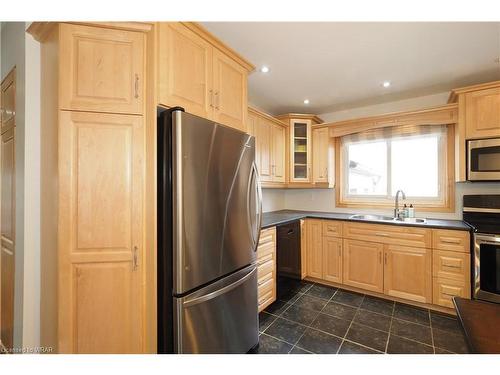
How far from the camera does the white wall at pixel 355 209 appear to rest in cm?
268

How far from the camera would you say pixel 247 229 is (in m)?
1.68

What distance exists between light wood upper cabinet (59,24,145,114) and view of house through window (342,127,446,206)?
9.79 ft

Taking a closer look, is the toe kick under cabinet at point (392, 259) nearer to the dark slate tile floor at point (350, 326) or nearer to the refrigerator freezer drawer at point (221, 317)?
the dark slate tile floor at point (350, 326)

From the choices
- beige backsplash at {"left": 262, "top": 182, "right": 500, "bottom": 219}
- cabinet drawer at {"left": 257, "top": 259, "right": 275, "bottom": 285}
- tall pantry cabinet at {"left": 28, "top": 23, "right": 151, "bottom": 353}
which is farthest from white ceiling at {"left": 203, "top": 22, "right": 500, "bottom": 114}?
cabinet drawer at {"left": 257, "top": 259, "right": 275, "bottom": 285}

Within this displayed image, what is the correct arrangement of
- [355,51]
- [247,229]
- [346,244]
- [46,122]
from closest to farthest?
[46,122]
[247,229]
[355,51]
[346,244]

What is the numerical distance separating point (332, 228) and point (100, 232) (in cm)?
253

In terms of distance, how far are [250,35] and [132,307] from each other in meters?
2.06

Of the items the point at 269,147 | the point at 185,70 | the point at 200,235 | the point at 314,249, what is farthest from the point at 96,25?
the point at 314,249

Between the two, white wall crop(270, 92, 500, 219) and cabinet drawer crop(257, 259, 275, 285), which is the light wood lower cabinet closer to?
cabinet drawer crop(257, 259, 275, 285)

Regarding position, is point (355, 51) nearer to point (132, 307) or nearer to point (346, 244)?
point (346, 244)

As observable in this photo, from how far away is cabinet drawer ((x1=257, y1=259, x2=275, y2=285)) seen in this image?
218 cm

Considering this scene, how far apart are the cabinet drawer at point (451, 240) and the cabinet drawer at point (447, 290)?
0.32 m

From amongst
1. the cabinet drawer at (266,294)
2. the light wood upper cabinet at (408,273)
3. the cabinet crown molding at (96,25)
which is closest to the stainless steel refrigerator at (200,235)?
the cabinet crown molding at (96,25)
